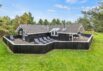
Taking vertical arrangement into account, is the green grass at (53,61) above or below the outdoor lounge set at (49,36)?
below

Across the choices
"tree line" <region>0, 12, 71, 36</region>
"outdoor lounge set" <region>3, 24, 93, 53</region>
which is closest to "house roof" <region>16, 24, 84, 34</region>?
"outdoor lounge set" <region>3, 24, 93, 53</region>

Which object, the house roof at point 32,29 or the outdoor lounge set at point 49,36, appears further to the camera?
the house roof at point 32,29

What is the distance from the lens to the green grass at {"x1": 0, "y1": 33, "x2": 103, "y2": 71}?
56.8 feet

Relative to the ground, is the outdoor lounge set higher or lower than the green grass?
higher

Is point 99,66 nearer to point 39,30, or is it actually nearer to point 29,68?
point 29,68

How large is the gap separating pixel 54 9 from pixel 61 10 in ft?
10.9

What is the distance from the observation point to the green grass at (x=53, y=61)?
17.3 metres

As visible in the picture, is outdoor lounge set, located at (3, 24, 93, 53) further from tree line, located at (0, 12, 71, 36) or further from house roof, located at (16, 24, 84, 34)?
tree line, located at (0, 12, 71, 36)

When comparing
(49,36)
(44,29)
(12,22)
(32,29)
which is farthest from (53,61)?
(12,22)

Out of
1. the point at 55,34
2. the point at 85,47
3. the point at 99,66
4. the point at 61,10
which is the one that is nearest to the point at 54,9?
the point at 61,10

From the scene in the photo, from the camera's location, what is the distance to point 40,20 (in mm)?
92250

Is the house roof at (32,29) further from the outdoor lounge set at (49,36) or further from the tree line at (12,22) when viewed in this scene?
the tree line at (12,22)

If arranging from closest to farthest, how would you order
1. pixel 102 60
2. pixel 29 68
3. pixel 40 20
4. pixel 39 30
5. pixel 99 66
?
pixel 29 68 → pixel 99 66 → pixel 102 60 → pixel 39 30 → pixel 40 20

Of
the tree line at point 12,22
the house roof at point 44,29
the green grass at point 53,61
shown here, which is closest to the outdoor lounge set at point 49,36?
the house roof at point 44,29
